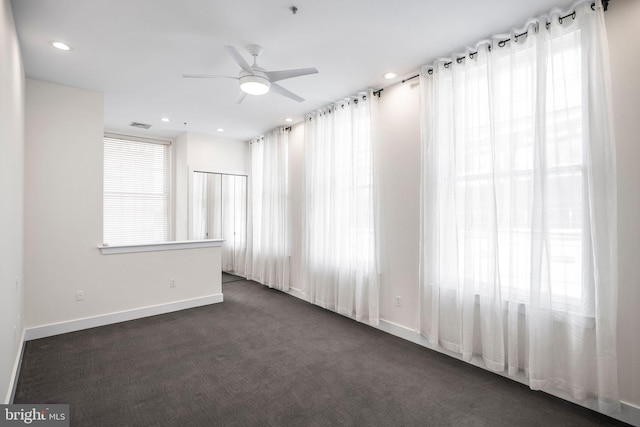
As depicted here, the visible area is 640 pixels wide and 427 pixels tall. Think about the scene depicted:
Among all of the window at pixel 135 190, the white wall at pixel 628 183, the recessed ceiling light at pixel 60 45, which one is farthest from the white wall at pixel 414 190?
the recessed ceiling light at pixel 60 45

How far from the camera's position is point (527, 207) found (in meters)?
2.49

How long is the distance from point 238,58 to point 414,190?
2.15 m

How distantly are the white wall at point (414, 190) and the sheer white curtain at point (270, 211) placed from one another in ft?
0.65

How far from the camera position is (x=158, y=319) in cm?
404

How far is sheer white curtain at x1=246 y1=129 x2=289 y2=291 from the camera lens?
17.5 ft

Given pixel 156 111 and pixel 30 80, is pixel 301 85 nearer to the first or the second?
pixel 156 111

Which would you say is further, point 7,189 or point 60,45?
point 60,45

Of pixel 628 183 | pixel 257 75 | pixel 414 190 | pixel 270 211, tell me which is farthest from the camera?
pixel 270 211

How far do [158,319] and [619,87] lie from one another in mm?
5092

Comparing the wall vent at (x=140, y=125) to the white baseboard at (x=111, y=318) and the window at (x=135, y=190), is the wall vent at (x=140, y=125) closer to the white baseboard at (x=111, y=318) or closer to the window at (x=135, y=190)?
the window at (x=135, y=190)

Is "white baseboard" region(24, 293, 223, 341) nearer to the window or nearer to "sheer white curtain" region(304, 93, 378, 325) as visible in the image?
"sheer white curtain" region(304, 93, 378, 325)

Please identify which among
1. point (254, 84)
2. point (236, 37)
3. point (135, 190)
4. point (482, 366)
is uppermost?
point (236, 37)

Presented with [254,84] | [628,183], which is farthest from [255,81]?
[628,183]

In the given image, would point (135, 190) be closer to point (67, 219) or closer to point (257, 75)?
point (67, 219)
